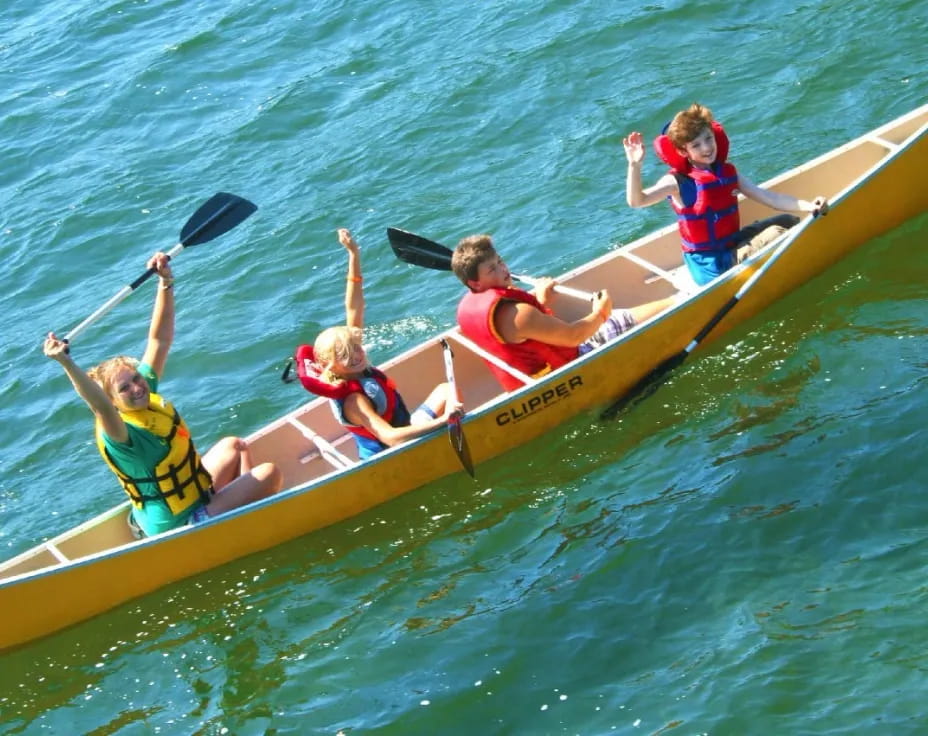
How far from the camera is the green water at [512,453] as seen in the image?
6383mm

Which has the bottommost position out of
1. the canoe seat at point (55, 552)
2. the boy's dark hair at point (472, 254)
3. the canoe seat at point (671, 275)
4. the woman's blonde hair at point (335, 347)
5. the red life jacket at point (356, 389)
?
the canoe seat at point (671, 275)

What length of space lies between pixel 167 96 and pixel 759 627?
10.9 m

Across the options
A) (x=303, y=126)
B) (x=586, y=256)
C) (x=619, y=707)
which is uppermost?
(x=303, y=126)

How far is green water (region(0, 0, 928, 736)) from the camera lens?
6383 mm

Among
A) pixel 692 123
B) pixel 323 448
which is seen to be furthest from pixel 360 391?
pixel 692 123

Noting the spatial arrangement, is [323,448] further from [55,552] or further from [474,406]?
[55,552]

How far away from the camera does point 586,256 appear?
34.2 ft

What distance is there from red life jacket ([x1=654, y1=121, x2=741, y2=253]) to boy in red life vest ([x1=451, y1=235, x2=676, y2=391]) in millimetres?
984

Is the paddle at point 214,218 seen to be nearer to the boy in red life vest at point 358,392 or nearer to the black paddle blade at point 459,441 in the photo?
the boy in red life vest at point 358,392

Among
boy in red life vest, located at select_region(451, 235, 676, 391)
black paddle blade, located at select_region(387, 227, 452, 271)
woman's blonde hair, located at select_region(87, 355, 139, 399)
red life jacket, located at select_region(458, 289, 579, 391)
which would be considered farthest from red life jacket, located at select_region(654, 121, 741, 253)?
woman's blonde hair, located at select_region(87, 355, 139, 399)

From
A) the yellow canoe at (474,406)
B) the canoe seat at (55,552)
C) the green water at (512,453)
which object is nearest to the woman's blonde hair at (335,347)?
the yellow canoe at (474,406)

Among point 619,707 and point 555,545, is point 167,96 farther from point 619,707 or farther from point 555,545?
point 619,707

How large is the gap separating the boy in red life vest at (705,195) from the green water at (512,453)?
51cm

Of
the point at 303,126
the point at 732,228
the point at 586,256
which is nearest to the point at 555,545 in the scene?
the point at 732,228
